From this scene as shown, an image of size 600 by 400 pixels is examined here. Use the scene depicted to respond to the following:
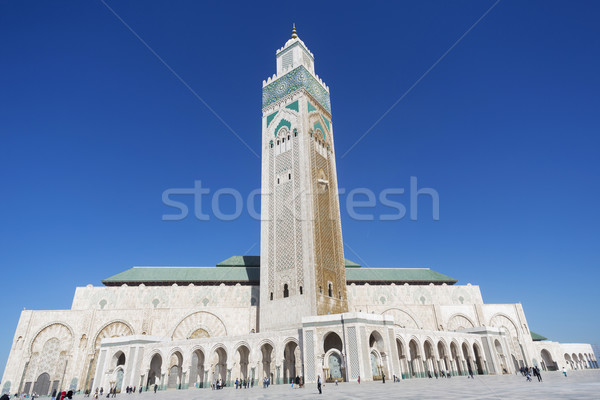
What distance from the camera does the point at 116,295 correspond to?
29.3 meters

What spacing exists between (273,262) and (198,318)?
866 cm

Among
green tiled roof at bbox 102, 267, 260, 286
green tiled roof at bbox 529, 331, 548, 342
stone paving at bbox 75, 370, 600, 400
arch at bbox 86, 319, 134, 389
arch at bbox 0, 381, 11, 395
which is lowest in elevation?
stone paving at bbox 75, 370, 600, 400

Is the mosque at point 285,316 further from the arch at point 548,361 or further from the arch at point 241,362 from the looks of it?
the arch at point 548,361

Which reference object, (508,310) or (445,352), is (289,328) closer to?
(445,352)

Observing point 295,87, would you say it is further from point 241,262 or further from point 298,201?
point 241,262

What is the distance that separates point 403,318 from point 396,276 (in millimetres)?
4548

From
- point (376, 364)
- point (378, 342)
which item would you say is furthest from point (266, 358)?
point (378, 342)

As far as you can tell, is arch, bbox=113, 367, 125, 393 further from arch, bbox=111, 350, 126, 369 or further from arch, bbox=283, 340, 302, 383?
arch, bbox=283, 340, 302, 383

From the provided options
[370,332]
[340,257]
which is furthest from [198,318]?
[370,332]

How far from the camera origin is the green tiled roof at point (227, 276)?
31.1 m

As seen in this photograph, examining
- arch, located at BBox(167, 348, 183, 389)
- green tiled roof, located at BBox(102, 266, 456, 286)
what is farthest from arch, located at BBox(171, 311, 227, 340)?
green tiled roof, located at BBox(102, 266, 456, 286)

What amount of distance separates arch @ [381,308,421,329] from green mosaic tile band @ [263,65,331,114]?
751 inches

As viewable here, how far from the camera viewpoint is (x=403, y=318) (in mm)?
31953

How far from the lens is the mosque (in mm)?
20984
